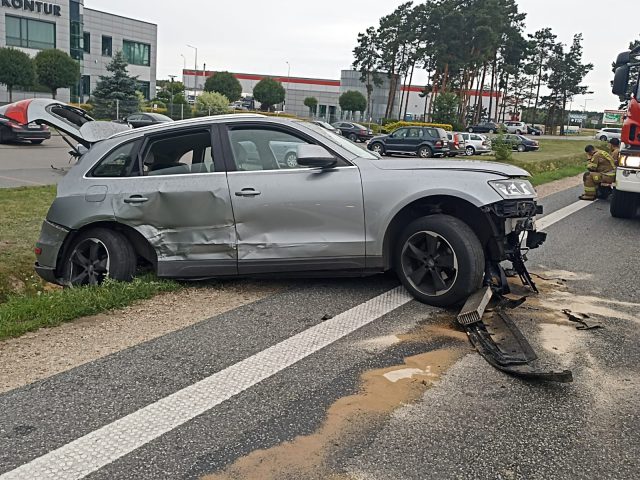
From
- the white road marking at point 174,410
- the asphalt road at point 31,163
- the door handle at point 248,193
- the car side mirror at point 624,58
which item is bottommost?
the asphalt road at point 31,163

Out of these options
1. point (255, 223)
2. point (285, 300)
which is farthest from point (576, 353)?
point (255, 223)

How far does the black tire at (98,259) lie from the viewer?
575cm

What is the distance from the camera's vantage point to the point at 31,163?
760 inches

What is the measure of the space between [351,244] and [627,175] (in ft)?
21.8

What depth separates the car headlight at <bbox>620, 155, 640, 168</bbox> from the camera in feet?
33.0

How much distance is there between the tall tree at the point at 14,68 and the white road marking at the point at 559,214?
130 feet

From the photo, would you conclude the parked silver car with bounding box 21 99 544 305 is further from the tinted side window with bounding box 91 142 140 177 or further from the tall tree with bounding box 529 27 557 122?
the tall tree with bounding box 529 27 557 122

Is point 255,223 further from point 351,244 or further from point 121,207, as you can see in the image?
point 121,207

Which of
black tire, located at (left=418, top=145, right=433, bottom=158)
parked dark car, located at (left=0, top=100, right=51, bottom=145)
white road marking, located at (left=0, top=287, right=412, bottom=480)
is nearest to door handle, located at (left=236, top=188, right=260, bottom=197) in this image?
white road marking, located at (left=0, top=287, right=412, bottom=480)

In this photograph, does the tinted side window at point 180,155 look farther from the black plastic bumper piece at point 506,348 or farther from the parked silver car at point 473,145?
the parked silver car at point 473,145

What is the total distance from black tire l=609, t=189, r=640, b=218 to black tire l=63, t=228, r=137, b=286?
28.7ft

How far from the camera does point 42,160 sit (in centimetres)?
2038

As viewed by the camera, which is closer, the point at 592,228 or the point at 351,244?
the point at 351,244

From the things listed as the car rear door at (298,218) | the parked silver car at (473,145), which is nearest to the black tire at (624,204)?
the car rear door at (298,218)
